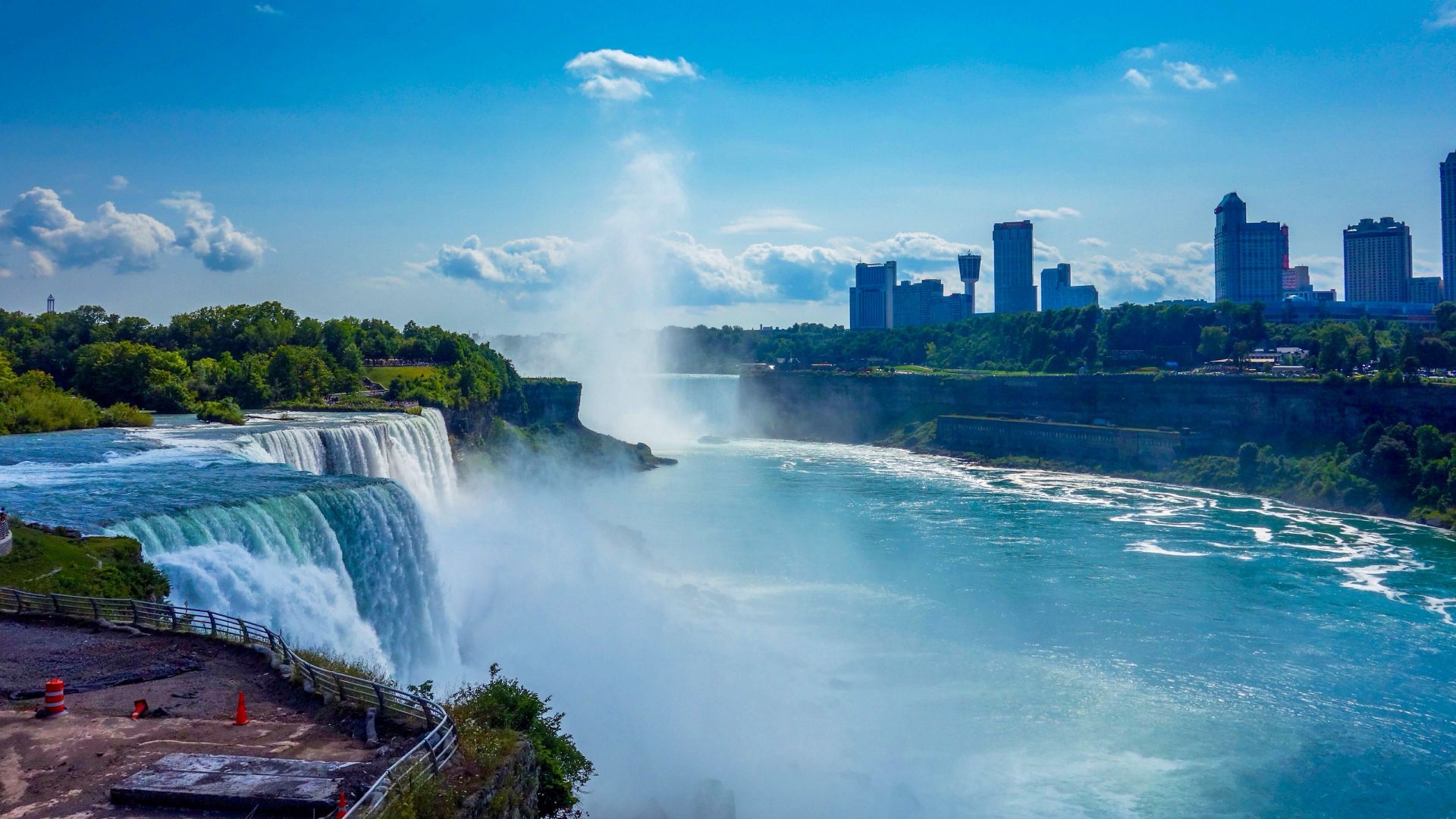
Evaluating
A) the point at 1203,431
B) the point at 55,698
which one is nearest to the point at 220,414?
the point at 55,698

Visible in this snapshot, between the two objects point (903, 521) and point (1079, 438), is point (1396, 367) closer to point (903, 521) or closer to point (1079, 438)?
point (1079, 438)

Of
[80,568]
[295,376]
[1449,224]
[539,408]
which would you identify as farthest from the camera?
[1449,224]

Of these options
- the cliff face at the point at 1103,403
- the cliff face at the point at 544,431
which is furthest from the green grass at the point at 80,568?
the cliff face at the point at 1103,403


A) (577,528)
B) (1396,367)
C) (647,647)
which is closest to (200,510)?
(647,647)

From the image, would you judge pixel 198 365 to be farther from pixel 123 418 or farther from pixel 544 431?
pixel 544 431

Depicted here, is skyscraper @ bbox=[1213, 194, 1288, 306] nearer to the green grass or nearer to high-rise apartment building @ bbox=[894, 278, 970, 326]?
high-rise apartment building @ bbox=[894, 278, 970, 326]

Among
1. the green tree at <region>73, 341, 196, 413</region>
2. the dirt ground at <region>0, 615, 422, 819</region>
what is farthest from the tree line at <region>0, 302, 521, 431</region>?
the dirt ground at <region>0, 615, 422, 819</region>
